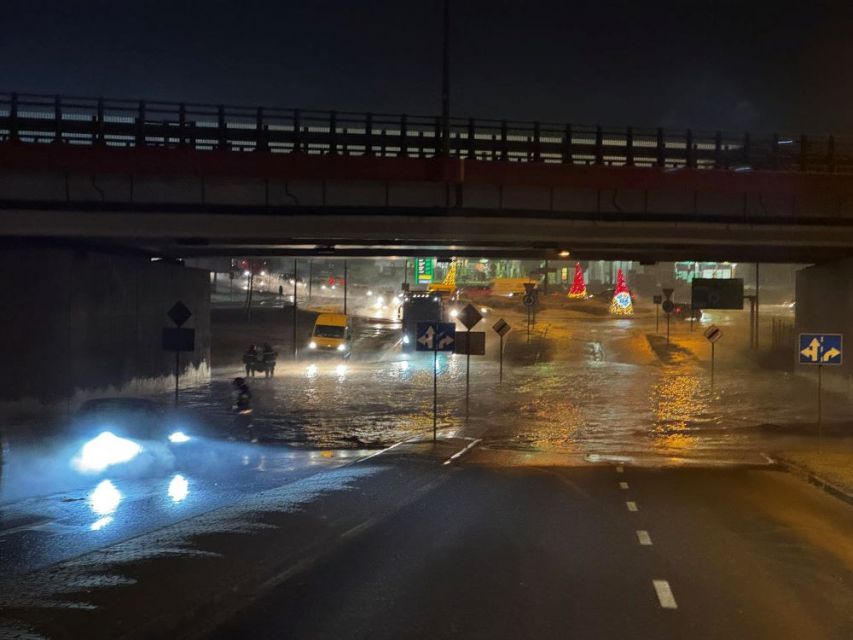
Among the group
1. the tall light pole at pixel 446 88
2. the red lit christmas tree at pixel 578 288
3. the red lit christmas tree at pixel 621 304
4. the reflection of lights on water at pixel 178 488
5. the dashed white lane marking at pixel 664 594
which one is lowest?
the reflection of lights on water at pixel 178 488

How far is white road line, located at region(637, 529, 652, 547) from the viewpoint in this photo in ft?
35.8

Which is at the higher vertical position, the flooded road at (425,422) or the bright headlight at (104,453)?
the bright headlight at (104,453)

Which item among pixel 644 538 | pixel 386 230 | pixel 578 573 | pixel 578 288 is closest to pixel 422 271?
pixel 578 288

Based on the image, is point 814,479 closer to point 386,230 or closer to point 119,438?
point 119,438

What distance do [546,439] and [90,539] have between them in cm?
1827

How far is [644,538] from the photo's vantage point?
443 inches

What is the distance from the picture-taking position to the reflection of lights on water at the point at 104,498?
41.4ft

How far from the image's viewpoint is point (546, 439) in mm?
26875

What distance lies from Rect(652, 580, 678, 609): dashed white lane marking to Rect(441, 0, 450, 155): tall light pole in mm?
20692

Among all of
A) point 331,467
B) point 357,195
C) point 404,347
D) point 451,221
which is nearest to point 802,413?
point 451,221

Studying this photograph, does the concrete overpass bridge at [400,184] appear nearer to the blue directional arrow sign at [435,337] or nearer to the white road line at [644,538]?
the blue directional arrow sign at [435,337]

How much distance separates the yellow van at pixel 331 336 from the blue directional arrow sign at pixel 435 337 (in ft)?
120

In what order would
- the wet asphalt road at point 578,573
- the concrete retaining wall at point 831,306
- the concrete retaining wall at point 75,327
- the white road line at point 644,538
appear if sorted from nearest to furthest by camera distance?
1. the wet asphalt road at point 578,573
2. the white road line at point 644,538
3. the concrete retaining wall at point 75,327
4. the concrete retaining wall at point 831,306

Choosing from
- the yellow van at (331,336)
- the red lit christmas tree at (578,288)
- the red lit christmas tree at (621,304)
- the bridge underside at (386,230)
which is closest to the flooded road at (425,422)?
the yellow van at (331,336)
